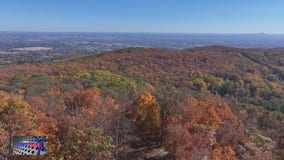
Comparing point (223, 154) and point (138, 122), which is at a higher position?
point (223, 154)

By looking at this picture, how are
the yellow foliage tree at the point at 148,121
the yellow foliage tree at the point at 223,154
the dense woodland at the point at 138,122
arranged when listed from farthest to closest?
the yellow foliage tree at the point at 148,121, the yellow foliage tree at the point at 223,154, the dense woodland at the point at 138,122

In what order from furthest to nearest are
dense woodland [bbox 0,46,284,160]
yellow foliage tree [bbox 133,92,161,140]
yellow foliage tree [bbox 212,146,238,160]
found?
1. yellow foliage tree [bbox 133,92,161,140]
2. yellow foliage tree [bbox 212,146,238,160]
3. dense woodland [bbox 0,46,284,160]

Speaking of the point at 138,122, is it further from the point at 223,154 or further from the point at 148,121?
the point at 223,154

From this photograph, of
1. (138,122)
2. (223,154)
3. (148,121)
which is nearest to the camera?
(223,154)

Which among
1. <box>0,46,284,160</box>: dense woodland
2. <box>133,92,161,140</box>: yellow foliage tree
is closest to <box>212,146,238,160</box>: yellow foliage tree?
<box>0,46,284,160</box>: dense woodland

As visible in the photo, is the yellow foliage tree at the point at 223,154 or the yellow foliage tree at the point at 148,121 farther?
the yellow foliage tree at the point at 148,121

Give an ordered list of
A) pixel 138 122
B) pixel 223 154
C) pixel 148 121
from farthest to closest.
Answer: pixel 138 122
pixel 148 121
pixel 223 154

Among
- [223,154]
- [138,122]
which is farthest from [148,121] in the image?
[223,154]

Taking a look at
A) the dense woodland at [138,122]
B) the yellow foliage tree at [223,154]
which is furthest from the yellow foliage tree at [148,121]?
the yellow foliage tree at [223,154]

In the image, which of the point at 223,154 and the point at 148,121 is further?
the point at 148,121

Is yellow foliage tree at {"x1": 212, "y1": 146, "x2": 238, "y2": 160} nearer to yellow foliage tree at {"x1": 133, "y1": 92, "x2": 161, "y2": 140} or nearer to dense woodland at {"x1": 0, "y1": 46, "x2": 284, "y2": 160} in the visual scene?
dense woodland at {"x1": 0, "y1": 46, "x2": 284, "y2": 160}

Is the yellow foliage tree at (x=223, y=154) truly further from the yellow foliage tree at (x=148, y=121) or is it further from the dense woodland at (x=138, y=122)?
the yellow foliage tree at (x=148, y=121)

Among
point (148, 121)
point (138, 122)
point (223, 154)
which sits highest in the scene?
point (223, 154)
